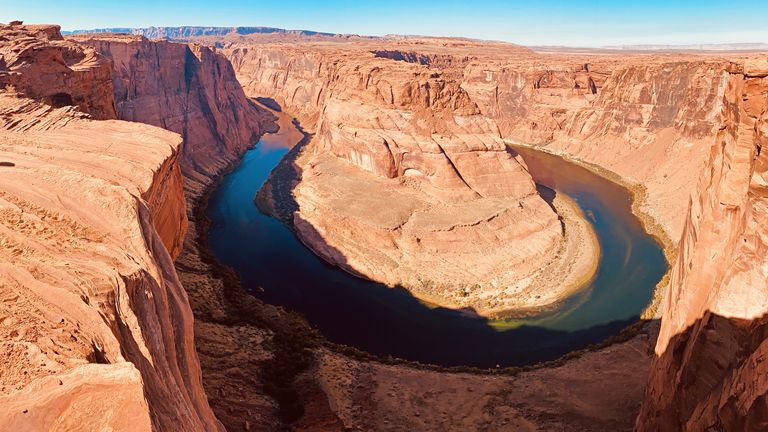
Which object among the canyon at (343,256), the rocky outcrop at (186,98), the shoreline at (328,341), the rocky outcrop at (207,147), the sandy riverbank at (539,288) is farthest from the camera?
the rocky outcrop at (186,98)

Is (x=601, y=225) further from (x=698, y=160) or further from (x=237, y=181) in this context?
(x=237, y=181)

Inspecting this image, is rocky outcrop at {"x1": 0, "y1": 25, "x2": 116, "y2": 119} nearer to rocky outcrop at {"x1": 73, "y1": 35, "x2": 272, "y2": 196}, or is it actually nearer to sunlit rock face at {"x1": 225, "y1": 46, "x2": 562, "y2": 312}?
rocky outcrop at {"x1": 73, "y1": 35, "x2": 272, "y2": 196}

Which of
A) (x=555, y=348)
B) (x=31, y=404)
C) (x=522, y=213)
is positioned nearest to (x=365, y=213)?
(x=522, y=213)

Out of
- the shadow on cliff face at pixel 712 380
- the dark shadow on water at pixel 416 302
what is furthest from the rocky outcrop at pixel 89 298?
the dark shadow on water at pixel 416 302

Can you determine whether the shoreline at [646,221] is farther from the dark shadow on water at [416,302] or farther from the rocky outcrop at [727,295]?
the rocky outcrop at [727,295]

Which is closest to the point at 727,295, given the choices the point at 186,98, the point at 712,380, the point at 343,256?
the point at 712,380

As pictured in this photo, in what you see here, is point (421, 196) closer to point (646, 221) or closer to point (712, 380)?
point (646, 221)
